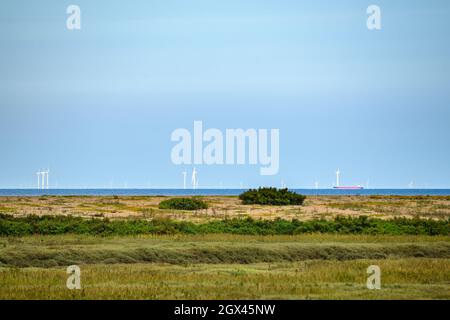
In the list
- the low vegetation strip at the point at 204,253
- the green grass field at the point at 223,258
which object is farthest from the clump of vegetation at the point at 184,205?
the low vegetation strip at the point at 204,253

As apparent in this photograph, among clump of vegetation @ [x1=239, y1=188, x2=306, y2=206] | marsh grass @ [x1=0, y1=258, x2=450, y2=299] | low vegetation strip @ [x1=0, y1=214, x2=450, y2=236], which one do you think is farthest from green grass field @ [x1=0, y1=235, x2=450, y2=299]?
clump of vegetation @ [x1=239, y1=188, x2=306, y2=206]

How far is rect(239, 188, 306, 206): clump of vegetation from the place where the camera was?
3196 inches

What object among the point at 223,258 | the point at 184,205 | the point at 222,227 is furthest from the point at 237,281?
the point at 184,205

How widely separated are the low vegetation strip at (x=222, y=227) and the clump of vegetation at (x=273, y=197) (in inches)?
1142

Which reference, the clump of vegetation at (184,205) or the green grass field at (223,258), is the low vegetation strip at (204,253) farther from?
the clump of vegetation at (184,205)

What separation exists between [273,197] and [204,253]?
4569 cm

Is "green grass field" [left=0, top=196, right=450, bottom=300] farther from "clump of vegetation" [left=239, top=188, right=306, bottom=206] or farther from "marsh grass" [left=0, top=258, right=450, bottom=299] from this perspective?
"clump of vegetation" [left=239, top=188, right=306, bottom=206]

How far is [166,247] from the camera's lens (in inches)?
1487

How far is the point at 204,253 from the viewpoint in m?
36.8

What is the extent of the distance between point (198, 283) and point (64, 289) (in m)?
4.59

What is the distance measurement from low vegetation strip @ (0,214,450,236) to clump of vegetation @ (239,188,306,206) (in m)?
29.0

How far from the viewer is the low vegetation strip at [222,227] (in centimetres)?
4703

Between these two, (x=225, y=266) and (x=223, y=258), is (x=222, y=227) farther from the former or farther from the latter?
(x=225, y=266)
